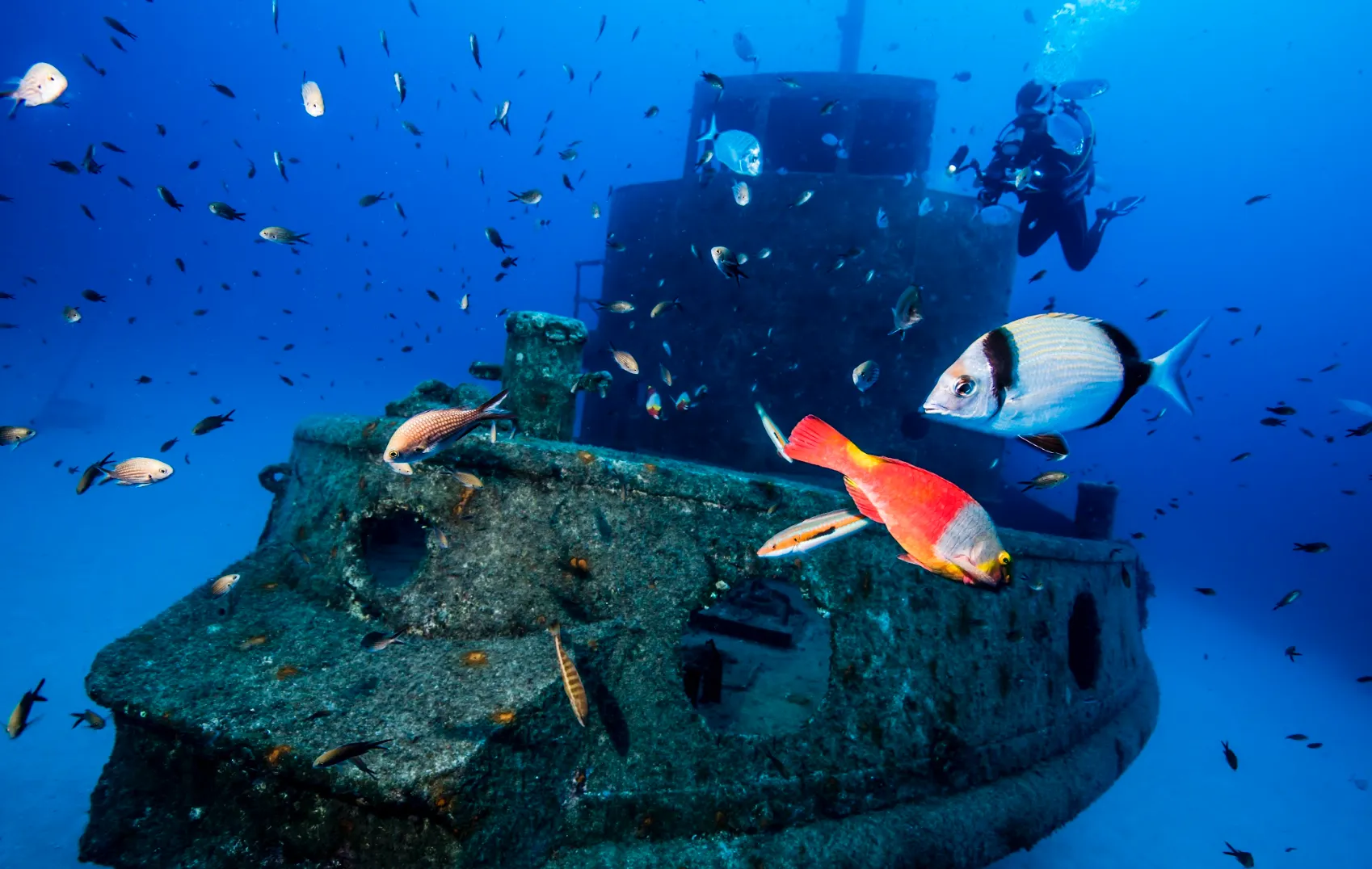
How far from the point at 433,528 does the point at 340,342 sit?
164177 millimetres

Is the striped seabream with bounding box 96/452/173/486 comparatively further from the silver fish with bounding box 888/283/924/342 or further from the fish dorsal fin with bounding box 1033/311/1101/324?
the silver fish with bounding box 888/283/924/342

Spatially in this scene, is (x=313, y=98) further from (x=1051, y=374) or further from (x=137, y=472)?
(x=1051, y=374)

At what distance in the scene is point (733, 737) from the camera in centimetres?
354

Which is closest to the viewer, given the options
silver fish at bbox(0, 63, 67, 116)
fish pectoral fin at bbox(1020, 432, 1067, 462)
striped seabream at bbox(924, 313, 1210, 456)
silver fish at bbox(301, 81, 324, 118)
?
striped seabream at bbox(924, 313, 1210, 456)

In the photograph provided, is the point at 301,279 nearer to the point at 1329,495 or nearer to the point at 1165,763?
the point at 1165,763

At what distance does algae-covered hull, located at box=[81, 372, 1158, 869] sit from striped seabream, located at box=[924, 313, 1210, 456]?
2.14 meters

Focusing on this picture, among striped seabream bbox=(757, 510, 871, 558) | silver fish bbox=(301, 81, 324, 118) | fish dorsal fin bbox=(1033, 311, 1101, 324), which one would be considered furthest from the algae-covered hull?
silver fish bbox=(301, 81, 324, 118)

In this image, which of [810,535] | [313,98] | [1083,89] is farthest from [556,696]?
[1083,89]

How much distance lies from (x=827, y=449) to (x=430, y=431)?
6.15 feet

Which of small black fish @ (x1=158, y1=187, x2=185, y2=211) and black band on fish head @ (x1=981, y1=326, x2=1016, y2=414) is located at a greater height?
small black fish @ (x1=158, y1=187, x2=185, y2=211)

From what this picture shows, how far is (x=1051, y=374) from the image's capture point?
167 cm

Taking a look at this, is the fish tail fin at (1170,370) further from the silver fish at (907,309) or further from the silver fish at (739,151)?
the silver fish at (739,151)

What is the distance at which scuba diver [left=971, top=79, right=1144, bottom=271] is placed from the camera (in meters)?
8.54

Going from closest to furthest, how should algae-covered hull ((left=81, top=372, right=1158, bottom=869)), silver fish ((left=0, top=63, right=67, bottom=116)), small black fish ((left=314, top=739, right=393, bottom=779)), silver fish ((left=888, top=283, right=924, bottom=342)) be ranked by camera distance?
small black fish ((left=314, top=739, right=393, bottom=779)) → algae-covered hull ((left=81, top=372, right=1158, bottom=869)) → silver fish ((left=888, top=283, right=924, bottom=342)) → silver fish ((left=0, top=63, right=67, bottom=116))
